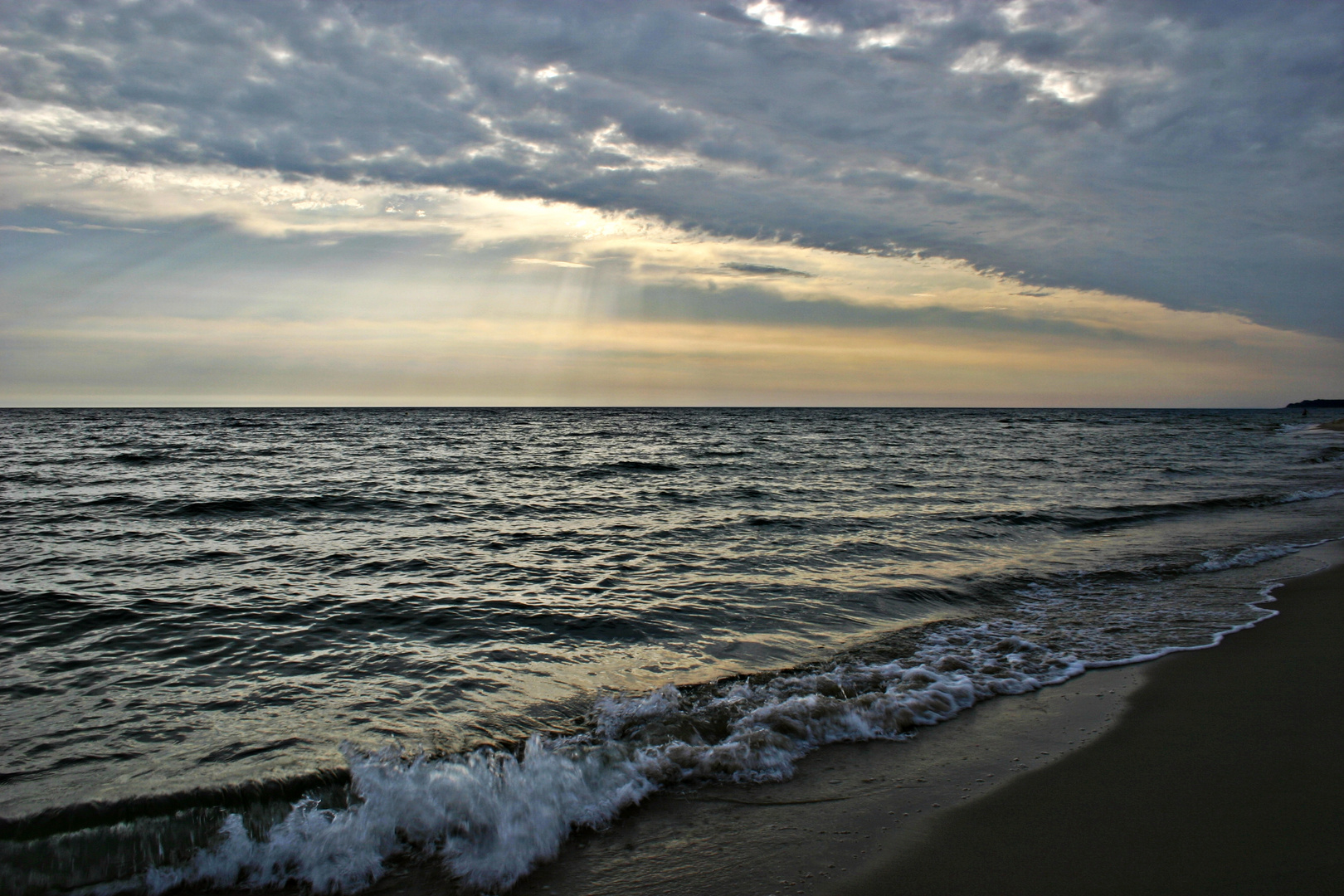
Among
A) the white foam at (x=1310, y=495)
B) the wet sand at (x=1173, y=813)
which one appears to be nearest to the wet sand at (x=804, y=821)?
the wet sand at (x=1173, y=813)

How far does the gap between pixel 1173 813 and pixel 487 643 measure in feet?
20.7

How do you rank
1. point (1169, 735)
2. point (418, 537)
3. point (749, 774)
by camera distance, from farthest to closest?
1. point (418, 537)
2. point (1169, 735)
3. point (749, 774)

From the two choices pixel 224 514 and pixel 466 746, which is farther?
pixel 224 514

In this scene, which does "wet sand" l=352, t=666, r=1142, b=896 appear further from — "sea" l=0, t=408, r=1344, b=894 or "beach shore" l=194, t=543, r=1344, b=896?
"sea" l=0, t=408, r=1344, b=894

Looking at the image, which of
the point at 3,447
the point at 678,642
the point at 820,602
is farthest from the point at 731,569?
the point at 3,447

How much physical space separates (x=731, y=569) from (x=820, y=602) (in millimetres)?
2104

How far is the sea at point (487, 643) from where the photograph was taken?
4.30 metres

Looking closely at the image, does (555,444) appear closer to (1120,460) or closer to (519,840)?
(1120,460)

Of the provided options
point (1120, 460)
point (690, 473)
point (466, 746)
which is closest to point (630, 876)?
point (466, 746)

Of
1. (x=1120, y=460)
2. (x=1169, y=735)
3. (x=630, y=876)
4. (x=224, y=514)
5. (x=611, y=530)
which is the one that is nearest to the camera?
(x=630, y=876)

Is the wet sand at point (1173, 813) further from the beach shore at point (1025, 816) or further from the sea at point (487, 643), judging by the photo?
the sea at point (487, 643)

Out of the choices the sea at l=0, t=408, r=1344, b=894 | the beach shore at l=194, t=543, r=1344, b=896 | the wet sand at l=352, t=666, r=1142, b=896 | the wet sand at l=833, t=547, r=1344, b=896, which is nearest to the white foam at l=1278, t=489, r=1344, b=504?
the sea at l=0, t=408, r=1344, b=894

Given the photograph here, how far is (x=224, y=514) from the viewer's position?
15.7 meters

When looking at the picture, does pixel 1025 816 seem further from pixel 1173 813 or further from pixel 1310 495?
pixel 1310 495
